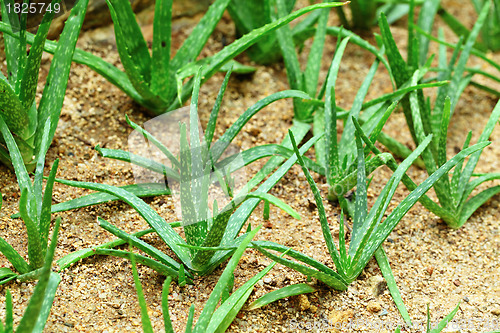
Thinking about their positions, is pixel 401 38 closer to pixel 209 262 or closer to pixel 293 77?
pixel 293 77

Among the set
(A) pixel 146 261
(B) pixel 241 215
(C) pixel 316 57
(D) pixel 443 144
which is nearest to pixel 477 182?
(D) pixel 443 144

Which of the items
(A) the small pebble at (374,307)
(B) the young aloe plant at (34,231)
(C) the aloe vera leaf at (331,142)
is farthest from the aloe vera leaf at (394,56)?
(B) the young aloe plant at (34,231)

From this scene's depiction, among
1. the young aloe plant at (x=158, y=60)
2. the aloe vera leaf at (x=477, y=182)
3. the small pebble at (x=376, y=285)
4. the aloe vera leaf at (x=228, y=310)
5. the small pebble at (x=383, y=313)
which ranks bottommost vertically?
the small pebble at (x=383, y=313)

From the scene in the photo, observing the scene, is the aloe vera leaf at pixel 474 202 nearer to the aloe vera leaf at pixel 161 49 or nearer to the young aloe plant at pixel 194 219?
the young aloe plant at pixel 194 219

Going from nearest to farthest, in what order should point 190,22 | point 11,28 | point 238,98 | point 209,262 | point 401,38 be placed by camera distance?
point 209,262, point 11,28, point 238,98, point 190,22, point 401,38

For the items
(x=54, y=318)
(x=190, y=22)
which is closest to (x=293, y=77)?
(x=190, y=22)

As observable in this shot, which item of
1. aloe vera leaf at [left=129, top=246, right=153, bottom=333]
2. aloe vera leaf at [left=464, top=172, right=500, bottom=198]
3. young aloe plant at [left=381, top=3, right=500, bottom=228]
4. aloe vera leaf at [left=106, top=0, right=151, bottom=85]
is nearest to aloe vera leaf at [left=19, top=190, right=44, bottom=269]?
aloe vera leaf at [left=129, top=246, right=153, bottom=333]
